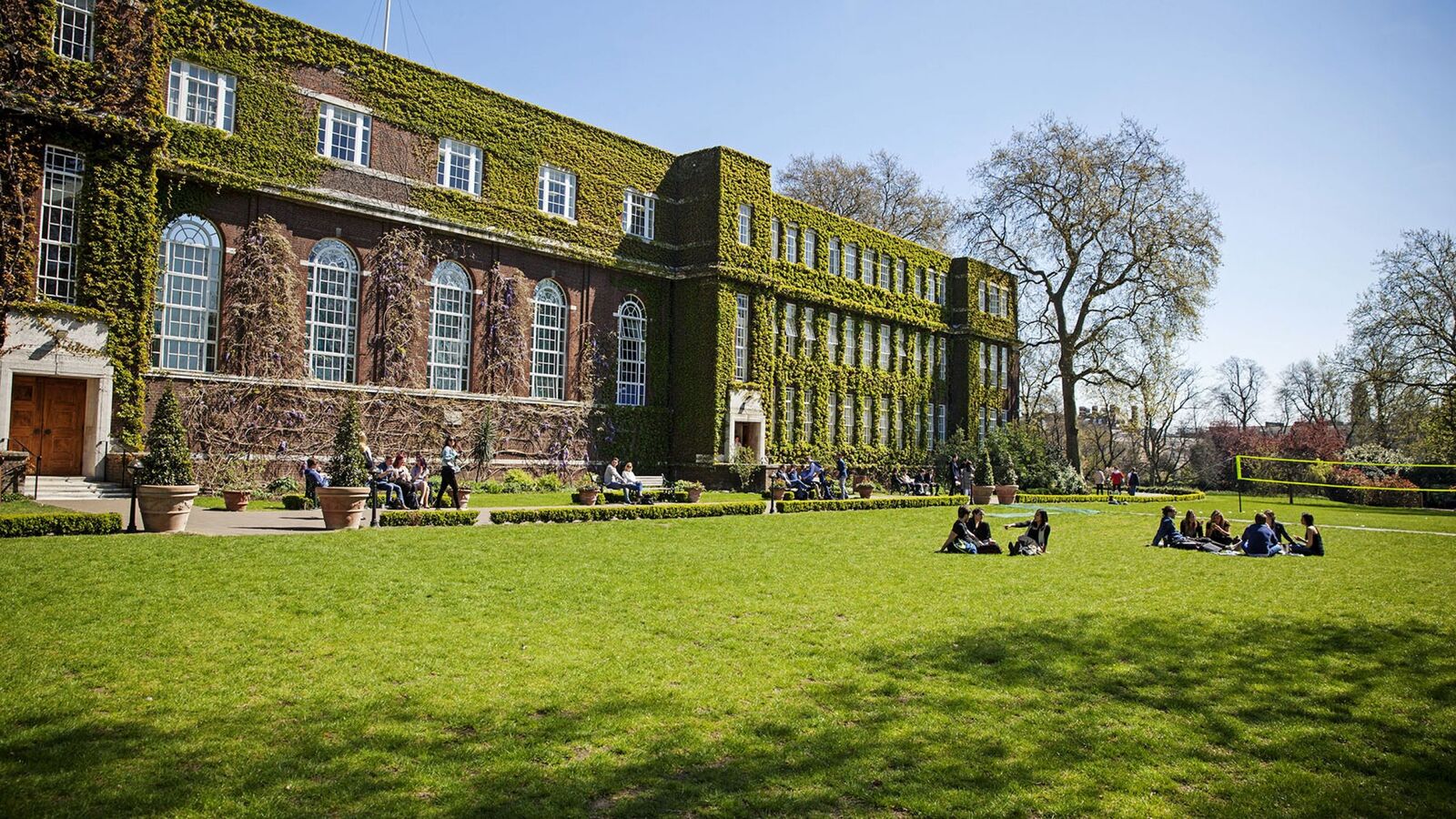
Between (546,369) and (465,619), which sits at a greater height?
(546,369)

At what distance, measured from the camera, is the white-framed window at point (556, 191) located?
3158 centimetres

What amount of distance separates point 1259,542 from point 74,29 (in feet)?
97.5

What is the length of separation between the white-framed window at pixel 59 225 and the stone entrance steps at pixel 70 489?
437 centimetres

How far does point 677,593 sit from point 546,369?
2154 centimetres

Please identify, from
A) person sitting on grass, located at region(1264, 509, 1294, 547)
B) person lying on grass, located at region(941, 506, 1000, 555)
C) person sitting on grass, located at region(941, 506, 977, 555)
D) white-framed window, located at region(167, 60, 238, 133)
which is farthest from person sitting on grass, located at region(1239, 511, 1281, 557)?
white-framed window, located at region(167, 60, 238, 133)

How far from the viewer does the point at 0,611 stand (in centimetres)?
832

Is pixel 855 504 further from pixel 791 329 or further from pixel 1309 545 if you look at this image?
pixel 1309 545

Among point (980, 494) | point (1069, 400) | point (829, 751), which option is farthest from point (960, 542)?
point (1069, 400)

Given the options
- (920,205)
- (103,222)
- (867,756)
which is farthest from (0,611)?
(920,205)

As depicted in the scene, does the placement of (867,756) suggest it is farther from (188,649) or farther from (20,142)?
(20,142)

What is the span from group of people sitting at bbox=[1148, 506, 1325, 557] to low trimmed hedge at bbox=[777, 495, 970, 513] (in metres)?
10.8

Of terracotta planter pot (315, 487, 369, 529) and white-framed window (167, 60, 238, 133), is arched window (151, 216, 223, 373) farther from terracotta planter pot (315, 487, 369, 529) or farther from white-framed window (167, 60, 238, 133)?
terracotta planter pot (315, 487, 369, 529)

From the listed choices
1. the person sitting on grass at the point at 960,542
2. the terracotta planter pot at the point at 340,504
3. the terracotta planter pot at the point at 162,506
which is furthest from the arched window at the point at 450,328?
the person sitting on grass at the point at 960,542

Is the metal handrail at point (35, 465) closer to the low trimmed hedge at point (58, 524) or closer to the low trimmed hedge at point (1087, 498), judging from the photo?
the low trimmed hedge at point (58, 524)
